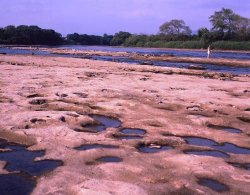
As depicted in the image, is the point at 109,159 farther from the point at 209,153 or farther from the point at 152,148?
the point at 209,153

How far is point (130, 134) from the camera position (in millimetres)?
8109

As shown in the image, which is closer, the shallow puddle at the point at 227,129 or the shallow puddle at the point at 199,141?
the shallow puddle at the point at 199,141

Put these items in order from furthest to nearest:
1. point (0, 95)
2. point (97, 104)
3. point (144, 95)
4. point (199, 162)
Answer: point (144, 95) → point (0, 95) → point (97, 104) → point (199, 162)

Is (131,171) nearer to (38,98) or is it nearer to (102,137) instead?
(102,137)

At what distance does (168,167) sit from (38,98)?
20.5 ft

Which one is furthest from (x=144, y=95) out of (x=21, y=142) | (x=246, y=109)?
(x=21, y=142)

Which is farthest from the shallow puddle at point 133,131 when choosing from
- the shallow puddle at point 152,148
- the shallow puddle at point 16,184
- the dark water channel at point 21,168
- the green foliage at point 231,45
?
the green foliage at point 231,45

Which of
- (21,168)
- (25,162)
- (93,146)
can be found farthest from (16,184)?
(93,146)

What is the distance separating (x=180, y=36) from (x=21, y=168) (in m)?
83.7

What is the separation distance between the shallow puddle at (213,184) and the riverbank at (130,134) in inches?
1.6

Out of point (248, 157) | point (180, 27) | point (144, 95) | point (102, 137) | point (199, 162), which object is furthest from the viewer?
point (180, 27)

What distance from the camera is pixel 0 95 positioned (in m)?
11.8

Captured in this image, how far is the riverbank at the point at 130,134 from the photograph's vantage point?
5449 millimetres

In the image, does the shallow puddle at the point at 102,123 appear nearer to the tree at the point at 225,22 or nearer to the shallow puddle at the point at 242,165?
the shallow puddle at the point at 242,165
